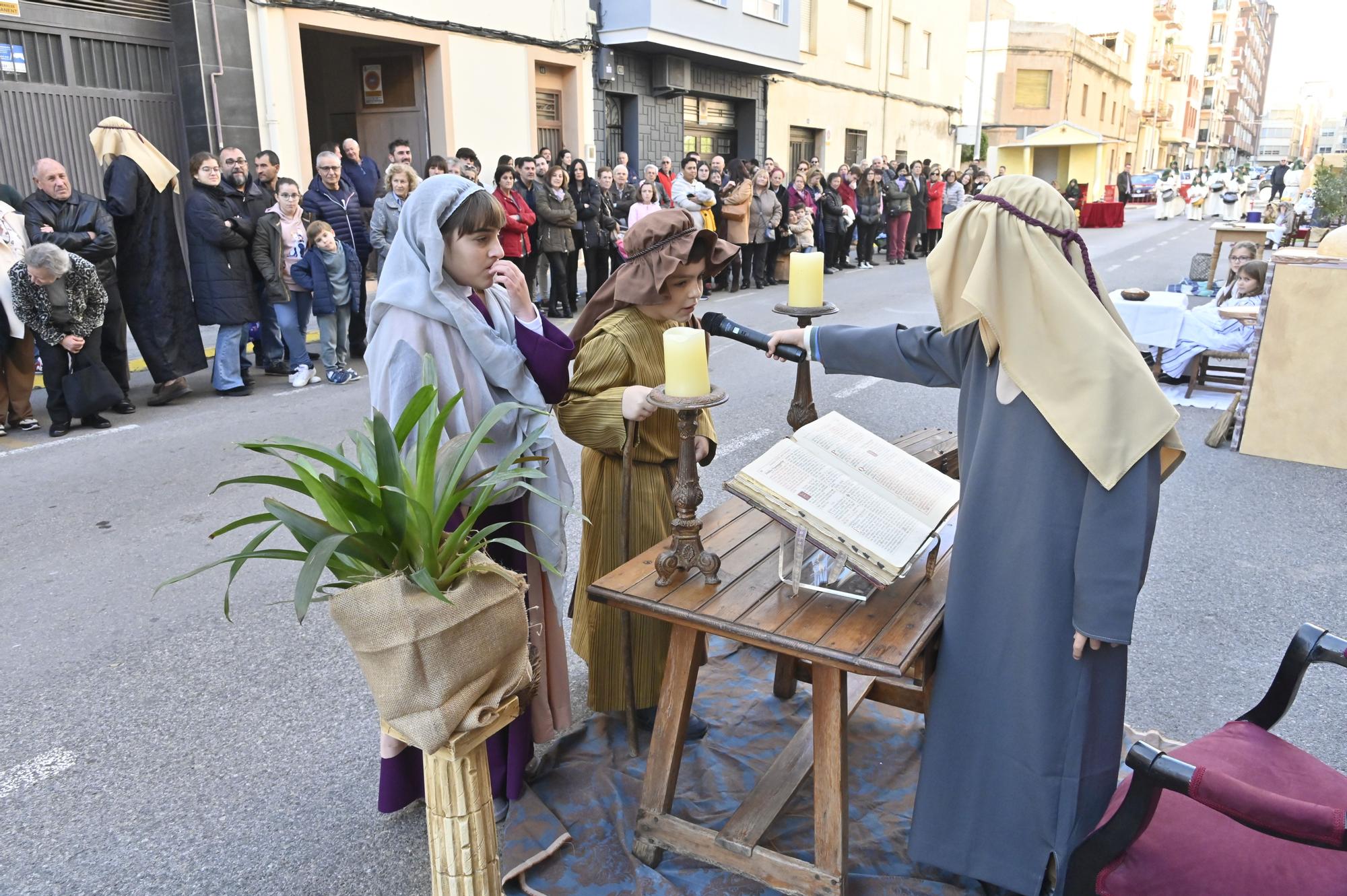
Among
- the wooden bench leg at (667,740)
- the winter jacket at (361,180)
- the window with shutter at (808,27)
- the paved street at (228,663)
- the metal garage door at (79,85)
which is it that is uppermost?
the window with shutter at (808,27)

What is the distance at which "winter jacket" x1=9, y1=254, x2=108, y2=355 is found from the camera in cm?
645

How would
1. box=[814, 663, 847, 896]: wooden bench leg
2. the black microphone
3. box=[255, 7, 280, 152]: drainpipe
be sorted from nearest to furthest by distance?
1. box=[814, 663, 847, 896]: wooden bench leg
2. the black microphone
3. box=[255, 7, 280, 152]: drainpipe

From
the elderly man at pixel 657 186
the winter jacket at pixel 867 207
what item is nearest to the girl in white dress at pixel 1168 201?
the winter jacket at pixel 867 207

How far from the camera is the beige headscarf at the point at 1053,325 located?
2.03 metres

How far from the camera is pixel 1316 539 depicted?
16.3ft

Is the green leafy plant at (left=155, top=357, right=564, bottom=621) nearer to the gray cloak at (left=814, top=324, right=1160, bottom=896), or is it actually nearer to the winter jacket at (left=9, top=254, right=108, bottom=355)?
the gray cloak at (left=814, top=324, right=1160, bottom=896)

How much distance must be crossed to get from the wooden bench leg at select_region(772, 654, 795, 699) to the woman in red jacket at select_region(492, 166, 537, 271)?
23.1 feet

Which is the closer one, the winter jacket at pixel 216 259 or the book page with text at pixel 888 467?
the book page with text at pixel 888 467

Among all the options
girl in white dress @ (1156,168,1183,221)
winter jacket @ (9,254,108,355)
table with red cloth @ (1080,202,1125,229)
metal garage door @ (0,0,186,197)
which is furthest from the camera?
girl in white dress @ (1156,168,1183,221)

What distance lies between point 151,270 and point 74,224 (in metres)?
0.77

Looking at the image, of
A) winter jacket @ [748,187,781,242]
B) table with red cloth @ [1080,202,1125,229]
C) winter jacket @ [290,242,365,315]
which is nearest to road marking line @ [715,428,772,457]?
winter jacket @ [290,242,365,315]

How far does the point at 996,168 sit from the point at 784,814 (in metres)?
41.6

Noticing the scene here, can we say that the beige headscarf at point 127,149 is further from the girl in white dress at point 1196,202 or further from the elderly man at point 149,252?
the girl in white dress at point 1196,202

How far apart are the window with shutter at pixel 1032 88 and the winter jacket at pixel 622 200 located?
3674 centimetres
